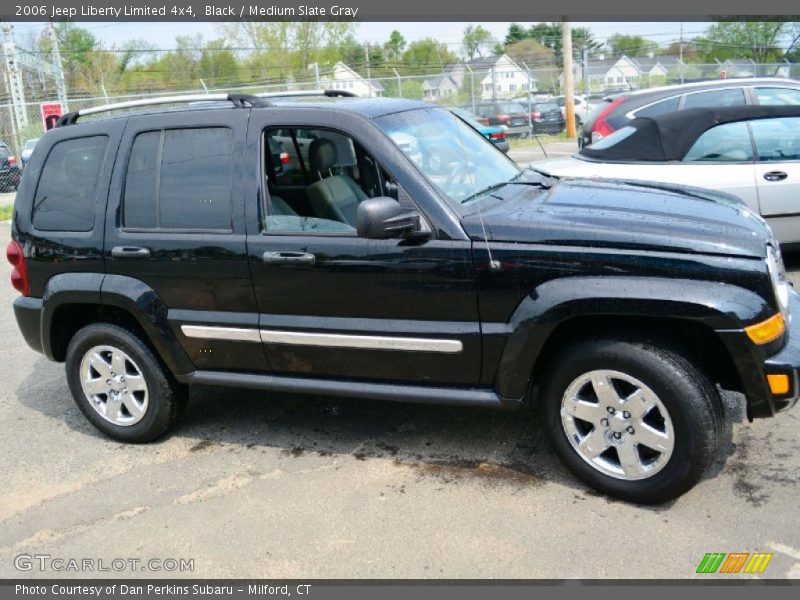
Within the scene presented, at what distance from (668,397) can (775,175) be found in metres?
4.14

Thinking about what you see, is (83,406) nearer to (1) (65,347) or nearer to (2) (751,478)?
(1) (65,347)

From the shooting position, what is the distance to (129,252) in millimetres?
4441

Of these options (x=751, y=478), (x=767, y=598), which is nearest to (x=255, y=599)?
(x=767, y=598)

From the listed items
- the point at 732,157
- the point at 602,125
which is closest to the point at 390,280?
the point at 732,157

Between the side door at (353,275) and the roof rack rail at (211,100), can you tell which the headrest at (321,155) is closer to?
the side door at (353,275)

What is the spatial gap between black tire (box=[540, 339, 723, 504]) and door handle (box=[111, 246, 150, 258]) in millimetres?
2319

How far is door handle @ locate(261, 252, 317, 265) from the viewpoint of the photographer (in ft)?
13.2

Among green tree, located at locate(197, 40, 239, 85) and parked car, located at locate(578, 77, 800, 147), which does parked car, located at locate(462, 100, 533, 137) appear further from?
green tree, located at locate(197, 40, 239, 85)

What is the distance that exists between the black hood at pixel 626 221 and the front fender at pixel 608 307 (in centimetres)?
17

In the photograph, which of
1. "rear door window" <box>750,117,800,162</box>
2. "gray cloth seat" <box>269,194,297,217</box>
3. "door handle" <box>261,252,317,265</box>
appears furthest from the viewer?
"rear door window" <box>750,117,800,162</box>

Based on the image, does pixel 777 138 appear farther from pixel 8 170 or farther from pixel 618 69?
pixel 618 69

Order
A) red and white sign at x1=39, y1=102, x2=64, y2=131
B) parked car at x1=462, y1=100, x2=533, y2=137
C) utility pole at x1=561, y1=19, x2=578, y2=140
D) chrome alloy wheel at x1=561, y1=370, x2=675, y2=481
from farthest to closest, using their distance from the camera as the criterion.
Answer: parked car at x1=462, y1=100, x2=533, y2=137 < utility pole at x1=561, y1=19, x2=578, y2=140 < red and white sign at x1=39, y1=102, x2=64, y2=131 < chrome alloy wheel at x1=561, y1=370, x2=675, y2=481

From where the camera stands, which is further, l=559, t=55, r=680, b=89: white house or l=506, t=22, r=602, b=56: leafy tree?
l=506, t=22, r=602, b=56: leafy tree

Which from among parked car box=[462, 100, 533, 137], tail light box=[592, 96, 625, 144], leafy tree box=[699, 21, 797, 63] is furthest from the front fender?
leafy tree box=[699, 21, 797, 63]
